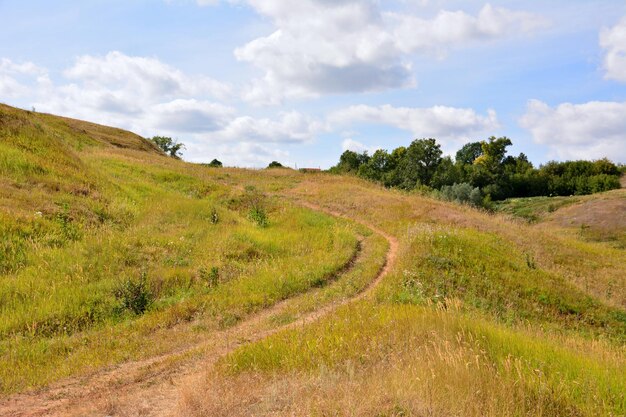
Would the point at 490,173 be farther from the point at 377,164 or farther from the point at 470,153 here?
the point at 470,153

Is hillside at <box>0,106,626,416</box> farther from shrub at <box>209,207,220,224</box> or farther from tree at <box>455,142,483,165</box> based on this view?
tree at <box>455,142,483,165</box>

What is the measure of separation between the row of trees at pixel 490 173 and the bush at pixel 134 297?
4550cm

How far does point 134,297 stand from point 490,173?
67.7 m

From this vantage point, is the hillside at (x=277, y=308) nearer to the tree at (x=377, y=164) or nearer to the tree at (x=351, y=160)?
the tree at (x=377, y=164)

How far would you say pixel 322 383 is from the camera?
5.29 meters

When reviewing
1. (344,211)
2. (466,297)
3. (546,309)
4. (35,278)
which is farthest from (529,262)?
(35,278)

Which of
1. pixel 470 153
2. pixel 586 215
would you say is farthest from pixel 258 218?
pixel 470 153

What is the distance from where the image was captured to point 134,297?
1083 centimetres

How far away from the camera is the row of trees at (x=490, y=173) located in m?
62.4

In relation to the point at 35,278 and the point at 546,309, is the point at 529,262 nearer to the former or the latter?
the point at 546,309

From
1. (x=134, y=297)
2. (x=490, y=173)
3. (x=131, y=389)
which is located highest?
(x=490, y=173)

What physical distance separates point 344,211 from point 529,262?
10956mm

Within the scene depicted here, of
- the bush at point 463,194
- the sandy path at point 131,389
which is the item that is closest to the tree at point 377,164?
the bush at point 463,194

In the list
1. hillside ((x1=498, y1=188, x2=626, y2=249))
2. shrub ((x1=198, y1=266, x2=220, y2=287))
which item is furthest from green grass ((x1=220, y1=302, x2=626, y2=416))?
hillside ((x1=498, y1=188, x2=626, y2=249))
